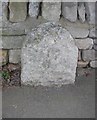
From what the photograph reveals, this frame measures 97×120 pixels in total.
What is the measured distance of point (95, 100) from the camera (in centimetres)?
449

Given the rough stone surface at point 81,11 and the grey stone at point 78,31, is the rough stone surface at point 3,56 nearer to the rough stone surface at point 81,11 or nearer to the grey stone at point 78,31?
the grey stone at point 78,31

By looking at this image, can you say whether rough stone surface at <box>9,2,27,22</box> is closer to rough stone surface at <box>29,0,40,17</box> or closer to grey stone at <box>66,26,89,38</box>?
rough stone surface at <box>29,0,40,17</box>

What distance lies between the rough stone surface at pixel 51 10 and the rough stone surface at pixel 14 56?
60 cm

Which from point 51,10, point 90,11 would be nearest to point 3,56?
point 51,10

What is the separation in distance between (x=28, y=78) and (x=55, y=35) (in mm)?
629

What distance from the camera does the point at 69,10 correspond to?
4836 mm

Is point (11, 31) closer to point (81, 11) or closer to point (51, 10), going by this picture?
point (51, 10)

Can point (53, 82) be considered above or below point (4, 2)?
A: below

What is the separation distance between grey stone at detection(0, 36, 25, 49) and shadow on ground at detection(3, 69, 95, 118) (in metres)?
0.59

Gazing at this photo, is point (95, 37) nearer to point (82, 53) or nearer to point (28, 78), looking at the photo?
point (82, 53)

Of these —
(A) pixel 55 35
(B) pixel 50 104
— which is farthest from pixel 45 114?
(A) pixel 55 35

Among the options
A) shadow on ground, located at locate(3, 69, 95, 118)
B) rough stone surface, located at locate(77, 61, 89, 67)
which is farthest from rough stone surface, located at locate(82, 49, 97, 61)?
shadow on ground, located at locate(3, 69, 95, 118)

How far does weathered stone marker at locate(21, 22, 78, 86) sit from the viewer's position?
4579 mm

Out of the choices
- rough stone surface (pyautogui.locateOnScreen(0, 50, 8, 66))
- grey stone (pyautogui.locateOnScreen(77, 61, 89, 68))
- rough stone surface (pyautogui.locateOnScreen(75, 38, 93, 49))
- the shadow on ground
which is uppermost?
rough stone surface (pyautogui.locateOnScreen(75, 38, 93, 49))
